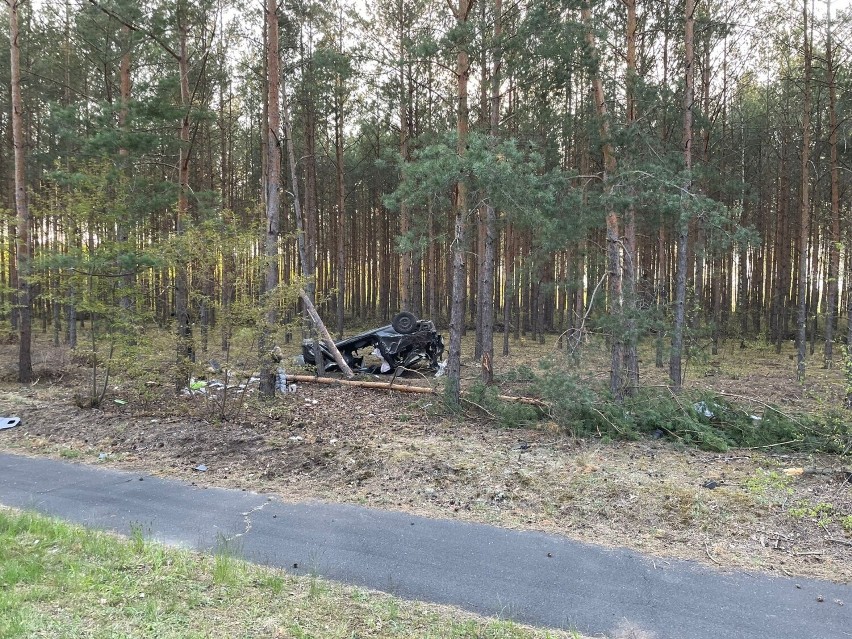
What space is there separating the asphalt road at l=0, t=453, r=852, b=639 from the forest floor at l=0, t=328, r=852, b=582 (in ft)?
1.07

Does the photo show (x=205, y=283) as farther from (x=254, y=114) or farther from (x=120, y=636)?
(x=254, y=114)

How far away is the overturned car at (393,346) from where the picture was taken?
549 inches

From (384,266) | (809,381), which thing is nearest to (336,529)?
(809,381)

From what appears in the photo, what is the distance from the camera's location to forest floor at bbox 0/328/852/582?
488 cm

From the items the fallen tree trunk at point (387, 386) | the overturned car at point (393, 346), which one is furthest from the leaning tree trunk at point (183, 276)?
the overturned car at point (393, 346)

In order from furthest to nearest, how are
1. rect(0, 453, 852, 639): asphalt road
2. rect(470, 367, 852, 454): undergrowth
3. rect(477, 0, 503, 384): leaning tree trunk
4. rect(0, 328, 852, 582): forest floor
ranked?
rect(477, 0, 503, 384): leaning tree trunk < rect(470, 367, 852, 454): undergrowth < rect(0, 328, 852, 582): forest floor < rect(0, 453, 852, 639): asphalt road

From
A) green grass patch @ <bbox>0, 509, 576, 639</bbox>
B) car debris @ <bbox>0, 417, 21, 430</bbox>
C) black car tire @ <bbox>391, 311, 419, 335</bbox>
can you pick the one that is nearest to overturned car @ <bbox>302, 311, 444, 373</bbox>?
black car tire @ <bbox>391, 311, 419, 335</bbox>

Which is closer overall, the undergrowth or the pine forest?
the undergrowth

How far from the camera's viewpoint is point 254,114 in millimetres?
22484

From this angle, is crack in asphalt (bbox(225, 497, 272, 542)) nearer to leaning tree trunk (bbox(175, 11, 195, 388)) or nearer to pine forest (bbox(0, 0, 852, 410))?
pine forest (bbox(0, 0, 852, 410))

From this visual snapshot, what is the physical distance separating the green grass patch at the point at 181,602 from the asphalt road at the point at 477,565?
255 mm

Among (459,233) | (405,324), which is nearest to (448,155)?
(459,233)

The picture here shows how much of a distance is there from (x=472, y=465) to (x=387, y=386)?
18.1 ft

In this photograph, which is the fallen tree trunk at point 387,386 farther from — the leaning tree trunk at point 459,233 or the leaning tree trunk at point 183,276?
the leaning tree trunk at point 183,276
